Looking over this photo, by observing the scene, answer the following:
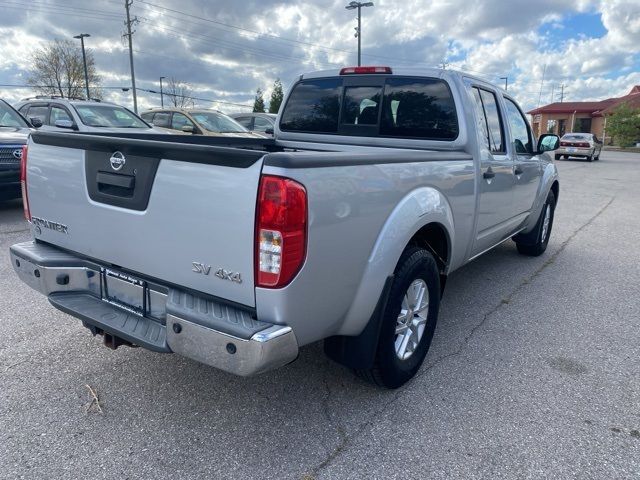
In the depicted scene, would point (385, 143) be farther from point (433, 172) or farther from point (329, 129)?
point (433, 172)

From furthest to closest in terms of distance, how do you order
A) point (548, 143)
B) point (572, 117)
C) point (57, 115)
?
point (572, 117), point (57, 115), point (548, 143)

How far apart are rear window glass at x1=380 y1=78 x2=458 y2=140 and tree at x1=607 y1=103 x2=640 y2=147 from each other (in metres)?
50.4

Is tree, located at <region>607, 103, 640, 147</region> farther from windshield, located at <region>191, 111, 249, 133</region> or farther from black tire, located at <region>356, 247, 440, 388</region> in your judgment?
black tire, located at <region>356, 247, 440, 388</region>

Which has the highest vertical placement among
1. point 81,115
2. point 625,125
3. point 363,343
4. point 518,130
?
point 625,125

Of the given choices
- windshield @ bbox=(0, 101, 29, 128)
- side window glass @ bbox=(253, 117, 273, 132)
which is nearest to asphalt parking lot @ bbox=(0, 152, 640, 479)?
windshield @ bbox=(0, 101, 29, 128)

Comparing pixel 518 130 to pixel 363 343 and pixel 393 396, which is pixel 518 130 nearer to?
pixel 393 396

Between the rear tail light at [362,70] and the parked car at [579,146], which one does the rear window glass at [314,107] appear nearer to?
the rear tail light at [362,70]

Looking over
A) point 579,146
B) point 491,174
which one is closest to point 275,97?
point 579,146

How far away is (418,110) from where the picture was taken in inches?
152

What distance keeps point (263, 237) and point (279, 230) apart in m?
0.08

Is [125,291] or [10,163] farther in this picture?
[10,163]

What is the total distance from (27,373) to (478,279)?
4188 millimetres

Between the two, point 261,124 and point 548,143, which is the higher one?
point 261,124

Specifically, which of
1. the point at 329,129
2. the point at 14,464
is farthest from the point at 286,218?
the point at 329,129
